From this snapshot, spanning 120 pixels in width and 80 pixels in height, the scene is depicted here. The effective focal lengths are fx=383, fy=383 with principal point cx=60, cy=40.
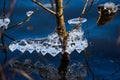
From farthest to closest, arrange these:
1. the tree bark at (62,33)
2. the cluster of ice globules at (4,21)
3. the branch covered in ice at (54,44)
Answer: the cluster of ice globules at (4,21)
the branch covered in ice at (54,44)
the tree bark at (62,33)

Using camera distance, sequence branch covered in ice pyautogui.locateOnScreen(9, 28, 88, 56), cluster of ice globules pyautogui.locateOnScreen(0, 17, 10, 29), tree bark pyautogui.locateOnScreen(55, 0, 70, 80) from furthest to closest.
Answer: cluster of ice globules pyautogui.locateOnScreen(0, 17, 10, 29)
branch covered in ice pyautogui.locateOnScreen(9, 28, 88, 56)
tree bark pyautogui.locateOnScreen(55, 0, 70, 80)

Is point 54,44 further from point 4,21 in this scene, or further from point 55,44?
point 4,21

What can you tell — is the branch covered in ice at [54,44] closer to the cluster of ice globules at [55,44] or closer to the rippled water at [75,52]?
the cluster of ice globules at [55,44]

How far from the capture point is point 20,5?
152 inches

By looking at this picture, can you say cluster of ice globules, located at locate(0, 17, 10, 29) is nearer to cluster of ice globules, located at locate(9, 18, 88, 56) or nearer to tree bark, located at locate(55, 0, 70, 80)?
cluster of ice globules, located at locate(9, 18, 88, 56)

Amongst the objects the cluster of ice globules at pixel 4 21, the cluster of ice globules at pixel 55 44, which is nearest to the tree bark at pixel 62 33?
the cluster of ice globules at pixel 55 44

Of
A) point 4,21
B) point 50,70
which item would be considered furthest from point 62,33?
point 4,21

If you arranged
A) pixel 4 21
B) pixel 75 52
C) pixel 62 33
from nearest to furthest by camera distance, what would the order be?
1. pixel 62 33
2. pixel 4 21
3. pixel 75 52

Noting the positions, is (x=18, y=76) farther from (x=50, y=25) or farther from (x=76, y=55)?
(x=50, y=25)

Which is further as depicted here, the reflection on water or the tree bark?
the reflection on water


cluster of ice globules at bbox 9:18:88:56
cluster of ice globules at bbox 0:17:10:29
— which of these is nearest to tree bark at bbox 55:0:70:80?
cluster of ice globules at bbox 9:18:88:56

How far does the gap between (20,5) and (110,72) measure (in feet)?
4.54

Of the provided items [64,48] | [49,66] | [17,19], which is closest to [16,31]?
[17,19]

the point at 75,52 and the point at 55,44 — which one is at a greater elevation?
the point at 55,44
